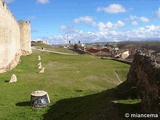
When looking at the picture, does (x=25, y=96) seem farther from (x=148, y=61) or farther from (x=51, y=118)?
(x=148, y=61)

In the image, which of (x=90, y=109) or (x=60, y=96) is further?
(x=60, y=96)

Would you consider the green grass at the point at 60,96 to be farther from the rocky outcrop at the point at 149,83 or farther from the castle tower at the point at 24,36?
the castle tower at the point at 24,36

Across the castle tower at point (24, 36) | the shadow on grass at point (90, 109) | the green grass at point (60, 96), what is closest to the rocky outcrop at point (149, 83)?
the shadow on grass at point (90, 109)

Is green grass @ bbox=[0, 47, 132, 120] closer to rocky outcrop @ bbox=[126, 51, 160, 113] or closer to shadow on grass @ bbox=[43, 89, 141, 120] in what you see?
shadow on grass @ bbox=[43, 89, 141, 120]

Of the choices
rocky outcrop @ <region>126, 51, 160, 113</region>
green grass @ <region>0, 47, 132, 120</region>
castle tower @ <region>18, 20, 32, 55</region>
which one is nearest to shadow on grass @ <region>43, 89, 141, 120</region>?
green grass @ <region>0, 47, 132, 120</region>

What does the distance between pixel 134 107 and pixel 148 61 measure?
1753 millimetres

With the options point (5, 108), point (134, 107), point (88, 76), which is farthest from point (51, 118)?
point (88, 76)

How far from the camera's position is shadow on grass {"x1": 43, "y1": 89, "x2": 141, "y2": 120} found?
29.7 feet

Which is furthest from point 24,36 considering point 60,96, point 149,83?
point 149,83

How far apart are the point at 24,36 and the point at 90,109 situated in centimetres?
3072

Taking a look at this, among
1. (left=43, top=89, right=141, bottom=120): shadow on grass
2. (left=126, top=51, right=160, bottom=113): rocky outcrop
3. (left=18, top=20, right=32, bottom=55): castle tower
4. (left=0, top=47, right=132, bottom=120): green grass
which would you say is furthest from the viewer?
(left=18, top=20, right=32, bottom=55): castle tower

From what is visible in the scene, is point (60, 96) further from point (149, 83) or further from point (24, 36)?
point (24, 36)

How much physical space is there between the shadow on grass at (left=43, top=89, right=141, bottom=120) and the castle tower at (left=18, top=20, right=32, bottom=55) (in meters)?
26.6

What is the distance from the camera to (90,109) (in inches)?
413
